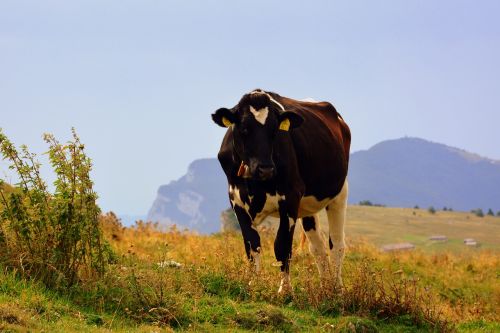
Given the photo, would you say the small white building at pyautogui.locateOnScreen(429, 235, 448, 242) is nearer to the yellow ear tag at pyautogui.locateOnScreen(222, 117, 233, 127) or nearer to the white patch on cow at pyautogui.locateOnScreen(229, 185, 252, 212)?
the white patch on cow at pyautogui.locateOnScreen(229, 185, 252, 212)

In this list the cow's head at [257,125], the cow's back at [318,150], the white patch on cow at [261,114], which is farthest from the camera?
the cow's back at [318,150]

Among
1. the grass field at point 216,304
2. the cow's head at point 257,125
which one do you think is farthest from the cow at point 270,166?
the grass field at point 216,304

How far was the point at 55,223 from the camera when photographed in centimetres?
952

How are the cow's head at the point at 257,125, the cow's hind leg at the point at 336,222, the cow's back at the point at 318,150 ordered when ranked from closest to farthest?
the cow's head at the point at 257,125 → the cow's back at the point at 318,150 → the cow's hind leg at the point at 336,222

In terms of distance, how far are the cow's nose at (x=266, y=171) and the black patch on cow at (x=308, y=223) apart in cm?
316

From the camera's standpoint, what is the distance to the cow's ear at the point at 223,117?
1067 centimetres

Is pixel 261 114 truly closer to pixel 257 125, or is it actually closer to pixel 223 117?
pixel 257 125

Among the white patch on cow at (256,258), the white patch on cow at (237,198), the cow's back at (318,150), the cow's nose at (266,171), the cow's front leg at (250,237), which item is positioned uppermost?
the cow's back at (318,150)

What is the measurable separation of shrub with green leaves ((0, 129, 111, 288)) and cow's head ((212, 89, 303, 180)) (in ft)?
7.14

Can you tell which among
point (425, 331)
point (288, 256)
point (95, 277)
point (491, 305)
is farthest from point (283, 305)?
point (491, 305)

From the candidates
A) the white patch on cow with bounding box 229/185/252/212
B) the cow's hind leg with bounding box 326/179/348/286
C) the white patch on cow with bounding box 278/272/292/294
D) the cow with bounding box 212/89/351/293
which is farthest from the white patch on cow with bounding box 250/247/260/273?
the cow's hind leg with bounding box 326/179/348/286

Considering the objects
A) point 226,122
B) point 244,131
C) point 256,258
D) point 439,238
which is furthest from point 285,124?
point 439,238

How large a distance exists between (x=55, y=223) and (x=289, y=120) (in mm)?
3650

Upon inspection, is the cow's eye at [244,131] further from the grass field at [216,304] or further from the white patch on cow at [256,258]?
the grass field at [216,304]
